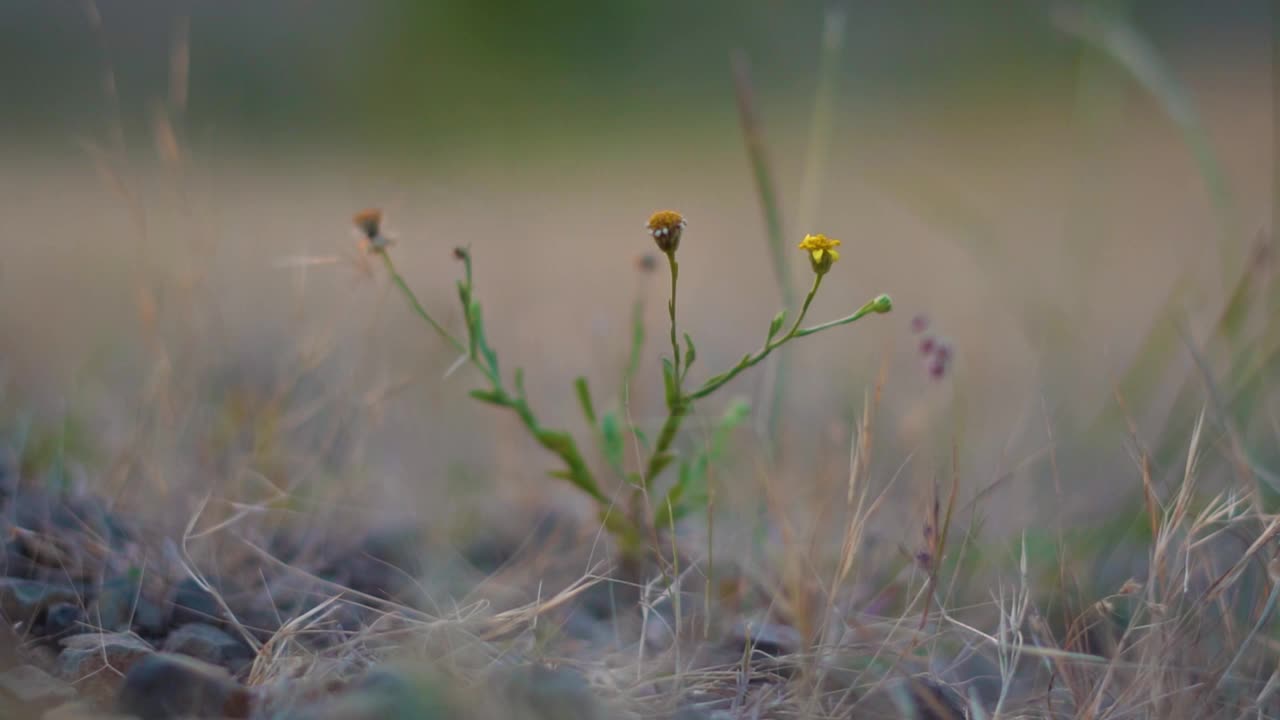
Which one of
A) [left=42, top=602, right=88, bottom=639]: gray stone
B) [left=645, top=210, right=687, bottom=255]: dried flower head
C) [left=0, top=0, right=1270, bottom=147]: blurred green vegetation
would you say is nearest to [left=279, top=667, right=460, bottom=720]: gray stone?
[left=42, top=602, right=88, bottom=639]: gray stone

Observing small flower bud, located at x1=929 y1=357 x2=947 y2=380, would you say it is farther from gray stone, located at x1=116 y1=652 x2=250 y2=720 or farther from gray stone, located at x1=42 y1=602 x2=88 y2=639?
gray stone, located at x1=42 y1=602 x2=88 y2=639

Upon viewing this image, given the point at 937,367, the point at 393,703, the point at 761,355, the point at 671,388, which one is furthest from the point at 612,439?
the point at 393,703

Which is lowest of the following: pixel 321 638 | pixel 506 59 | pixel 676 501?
pixel 321 638

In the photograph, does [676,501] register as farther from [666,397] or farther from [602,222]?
[602,222]

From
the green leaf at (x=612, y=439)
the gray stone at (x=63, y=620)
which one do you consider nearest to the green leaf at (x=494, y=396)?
the green leaf at (x=612, y=439)

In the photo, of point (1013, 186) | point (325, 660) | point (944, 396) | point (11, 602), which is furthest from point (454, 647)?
point (1013, 186)

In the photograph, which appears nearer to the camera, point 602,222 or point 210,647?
point 210,647

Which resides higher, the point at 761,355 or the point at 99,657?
the point at 761,355
